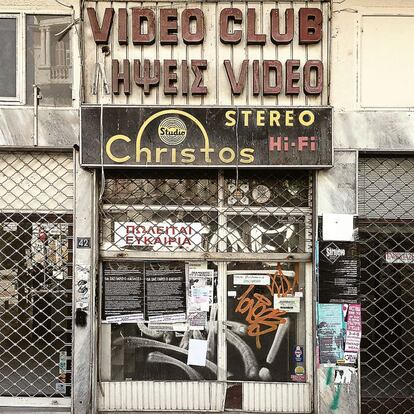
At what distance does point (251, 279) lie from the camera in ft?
17.8

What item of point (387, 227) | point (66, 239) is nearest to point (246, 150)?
point (387, 227)

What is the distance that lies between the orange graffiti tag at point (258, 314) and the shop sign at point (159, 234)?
2.72ft

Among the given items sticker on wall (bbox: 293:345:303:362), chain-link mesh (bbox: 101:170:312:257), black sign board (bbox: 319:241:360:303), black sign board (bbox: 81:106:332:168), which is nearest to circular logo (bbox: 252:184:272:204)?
chain-link mesh (bbox: 101:170:312:257)

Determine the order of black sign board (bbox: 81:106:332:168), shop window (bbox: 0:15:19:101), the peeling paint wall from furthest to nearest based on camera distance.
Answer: shop window (bbox: 0:15:19:101)
the peeling paint wall
black sign board (bbox: 81:106:332:168)

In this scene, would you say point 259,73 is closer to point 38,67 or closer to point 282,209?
point 282,209

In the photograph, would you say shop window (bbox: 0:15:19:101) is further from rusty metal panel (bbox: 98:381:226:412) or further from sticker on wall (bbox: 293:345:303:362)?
sticker on wall (bbox: 293:345:303:362)

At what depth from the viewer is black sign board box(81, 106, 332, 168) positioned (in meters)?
5.14

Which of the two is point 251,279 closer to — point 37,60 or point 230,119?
point 230,119

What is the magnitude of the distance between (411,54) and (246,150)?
2086mm

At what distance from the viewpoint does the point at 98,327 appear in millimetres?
5359

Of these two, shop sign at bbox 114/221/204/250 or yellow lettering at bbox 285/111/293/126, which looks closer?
yellow lettering at bbox 285/111/293/126

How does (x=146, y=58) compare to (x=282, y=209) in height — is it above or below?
above

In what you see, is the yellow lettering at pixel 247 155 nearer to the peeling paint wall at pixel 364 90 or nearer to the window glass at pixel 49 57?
the peeling paint wall at pixel 364 90

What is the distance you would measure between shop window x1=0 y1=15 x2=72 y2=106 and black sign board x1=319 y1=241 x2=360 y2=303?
10.5 feet
